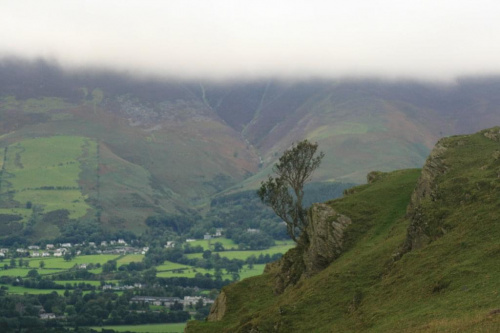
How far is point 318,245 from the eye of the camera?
67750mm

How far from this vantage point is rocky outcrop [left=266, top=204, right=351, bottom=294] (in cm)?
6656

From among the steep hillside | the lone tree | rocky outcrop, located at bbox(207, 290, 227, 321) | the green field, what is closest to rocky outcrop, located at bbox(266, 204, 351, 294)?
the steep hillside

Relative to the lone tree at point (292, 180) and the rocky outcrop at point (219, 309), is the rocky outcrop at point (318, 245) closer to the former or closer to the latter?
the rocky outcrop at point (219, 309)

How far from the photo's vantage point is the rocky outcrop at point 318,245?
6656cm

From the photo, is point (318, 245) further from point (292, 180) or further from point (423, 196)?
point (292, 180)

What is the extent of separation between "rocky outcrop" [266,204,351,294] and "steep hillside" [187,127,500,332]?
0.45 feet

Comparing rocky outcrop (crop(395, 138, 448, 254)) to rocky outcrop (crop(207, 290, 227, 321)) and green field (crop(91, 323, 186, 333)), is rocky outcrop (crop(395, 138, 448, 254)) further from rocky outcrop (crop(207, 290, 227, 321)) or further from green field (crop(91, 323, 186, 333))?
green field (crop(91, 323, 186, 333))

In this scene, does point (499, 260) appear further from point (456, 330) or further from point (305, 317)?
point (305, 317)

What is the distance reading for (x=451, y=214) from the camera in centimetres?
5488

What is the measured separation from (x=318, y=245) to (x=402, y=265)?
52.9 feet

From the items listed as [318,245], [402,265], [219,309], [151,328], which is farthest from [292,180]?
[151,328]

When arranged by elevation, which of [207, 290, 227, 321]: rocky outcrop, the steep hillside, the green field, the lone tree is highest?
the lone tree

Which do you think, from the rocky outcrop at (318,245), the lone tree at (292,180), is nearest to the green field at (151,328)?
the lone tree at (292,180)

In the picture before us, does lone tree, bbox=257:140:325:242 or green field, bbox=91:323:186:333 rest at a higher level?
lone tree, bbox=257:140:325:242
